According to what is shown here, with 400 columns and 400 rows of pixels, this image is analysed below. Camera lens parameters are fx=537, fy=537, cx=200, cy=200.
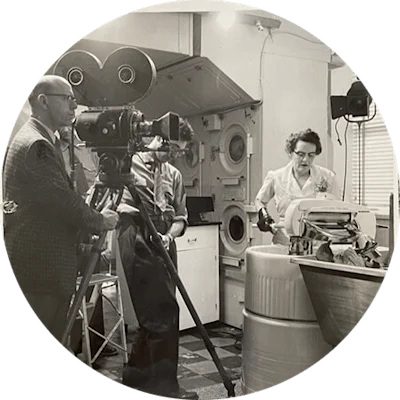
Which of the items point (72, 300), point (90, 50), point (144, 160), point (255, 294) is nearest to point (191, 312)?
point (255, 294)

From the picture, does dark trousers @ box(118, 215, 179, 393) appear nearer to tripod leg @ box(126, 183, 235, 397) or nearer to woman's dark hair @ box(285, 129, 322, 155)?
tripod leg @ box(126, 183, 235, 397)

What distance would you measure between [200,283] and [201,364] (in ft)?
0.68

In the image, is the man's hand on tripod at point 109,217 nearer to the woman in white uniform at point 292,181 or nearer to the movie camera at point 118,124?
the movie camera at point 118,124

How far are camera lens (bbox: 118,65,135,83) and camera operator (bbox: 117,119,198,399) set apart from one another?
0.54ft

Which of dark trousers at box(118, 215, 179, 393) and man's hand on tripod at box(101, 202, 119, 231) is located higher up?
man's hand on tripod at box(101, 202, 119, 231)

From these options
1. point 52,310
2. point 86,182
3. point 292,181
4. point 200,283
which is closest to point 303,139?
point 292,181

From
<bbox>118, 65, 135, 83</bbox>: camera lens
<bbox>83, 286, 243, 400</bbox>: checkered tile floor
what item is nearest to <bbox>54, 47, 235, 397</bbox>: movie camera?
<bbox>118, 65, 135, 83</bbox>: camera lens

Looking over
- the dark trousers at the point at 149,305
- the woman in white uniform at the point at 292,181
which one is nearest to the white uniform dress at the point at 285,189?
the woman in white uniform at the point at 292,181

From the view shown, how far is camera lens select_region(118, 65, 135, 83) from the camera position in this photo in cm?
137

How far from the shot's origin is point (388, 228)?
145 centimetres

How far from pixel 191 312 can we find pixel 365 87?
764mm

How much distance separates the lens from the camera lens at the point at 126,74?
137 cm

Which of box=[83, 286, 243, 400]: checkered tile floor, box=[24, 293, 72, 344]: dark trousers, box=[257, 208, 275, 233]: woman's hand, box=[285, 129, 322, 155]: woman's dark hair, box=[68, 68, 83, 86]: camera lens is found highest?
box=[68, 68, 83, 86]: camera lens

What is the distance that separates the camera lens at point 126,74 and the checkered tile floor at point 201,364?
547 millimetres
